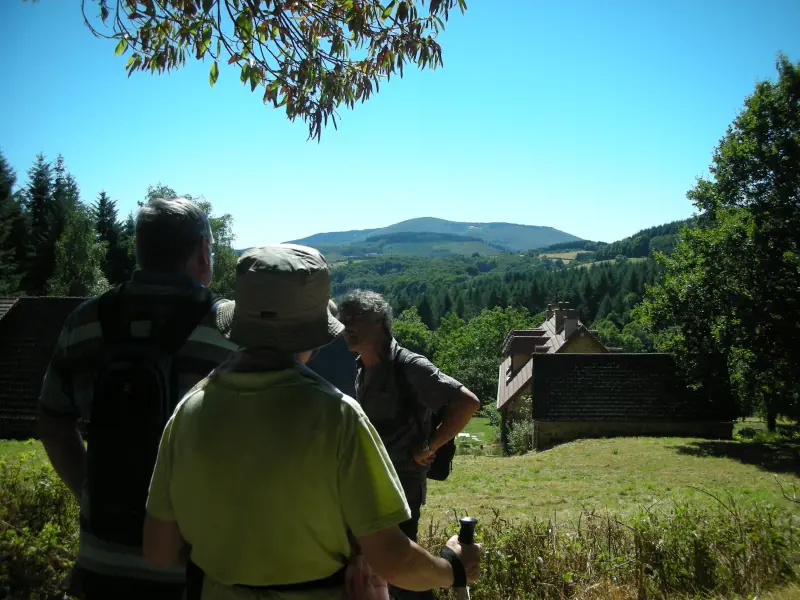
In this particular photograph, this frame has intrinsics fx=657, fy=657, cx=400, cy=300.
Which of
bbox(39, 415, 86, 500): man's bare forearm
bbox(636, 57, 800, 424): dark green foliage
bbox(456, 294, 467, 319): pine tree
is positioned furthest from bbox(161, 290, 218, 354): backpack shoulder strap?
bbox(456, 294, 467, 319): pine tree

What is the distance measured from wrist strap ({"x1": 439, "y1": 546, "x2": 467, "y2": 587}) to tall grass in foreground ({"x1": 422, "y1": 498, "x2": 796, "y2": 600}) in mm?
2284

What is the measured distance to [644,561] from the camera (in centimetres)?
448

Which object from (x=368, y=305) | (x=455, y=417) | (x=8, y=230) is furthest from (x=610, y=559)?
(x=8, y=230)

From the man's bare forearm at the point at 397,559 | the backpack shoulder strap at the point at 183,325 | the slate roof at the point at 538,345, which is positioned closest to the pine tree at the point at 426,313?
the slate roof at the point at 538,345

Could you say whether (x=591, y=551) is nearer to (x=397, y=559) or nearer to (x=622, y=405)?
(x=397, y=559)

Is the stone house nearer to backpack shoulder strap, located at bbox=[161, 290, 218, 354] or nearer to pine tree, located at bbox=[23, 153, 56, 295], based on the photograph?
backpack shoulder strap, located at bbox=[161, 290, 218, 354]

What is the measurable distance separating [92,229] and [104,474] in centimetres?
4516

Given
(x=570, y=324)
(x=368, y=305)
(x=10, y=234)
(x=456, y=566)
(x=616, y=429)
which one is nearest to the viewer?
(x=456, y=566)

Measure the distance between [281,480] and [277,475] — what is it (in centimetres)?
2

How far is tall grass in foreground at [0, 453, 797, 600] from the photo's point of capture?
13.8ft

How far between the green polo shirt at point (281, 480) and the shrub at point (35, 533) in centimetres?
322

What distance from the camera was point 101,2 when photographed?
4395mm

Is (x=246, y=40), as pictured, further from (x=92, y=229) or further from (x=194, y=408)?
(x=92, y=229)

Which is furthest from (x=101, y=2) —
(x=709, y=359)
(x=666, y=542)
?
(x=709, y=359)
